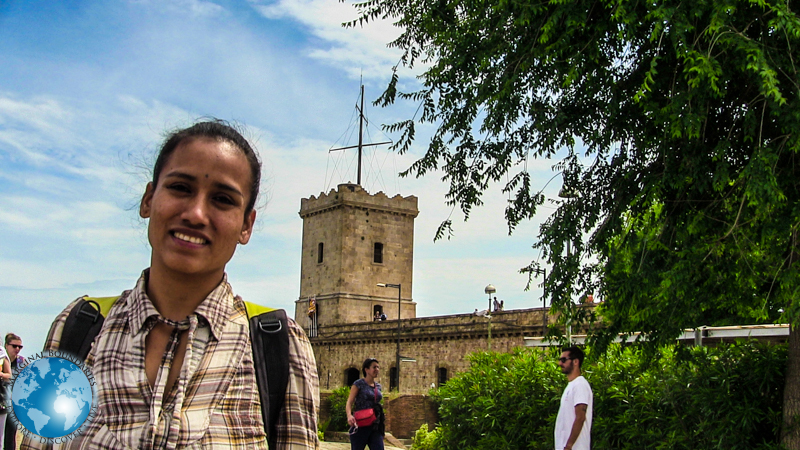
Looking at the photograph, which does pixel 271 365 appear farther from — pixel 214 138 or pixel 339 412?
pixel 339 412

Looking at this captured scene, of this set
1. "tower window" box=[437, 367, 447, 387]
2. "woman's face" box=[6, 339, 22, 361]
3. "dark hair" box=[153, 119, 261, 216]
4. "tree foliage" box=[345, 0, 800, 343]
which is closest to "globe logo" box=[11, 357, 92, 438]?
"dark hair" box=[153, 119, 261, 216]

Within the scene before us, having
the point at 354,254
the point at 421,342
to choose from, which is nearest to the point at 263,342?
the point at 421,342

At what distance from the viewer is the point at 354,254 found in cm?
5466

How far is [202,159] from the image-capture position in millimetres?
1897

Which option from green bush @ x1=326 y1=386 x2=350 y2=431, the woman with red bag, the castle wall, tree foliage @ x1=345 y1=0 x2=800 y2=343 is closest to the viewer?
tree foliage @ x1=345 y1=0 x2=800 y2=343

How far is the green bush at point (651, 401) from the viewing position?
823 cm

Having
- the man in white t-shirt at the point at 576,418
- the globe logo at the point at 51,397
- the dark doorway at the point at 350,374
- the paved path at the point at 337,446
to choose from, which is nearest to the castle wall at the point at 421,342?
the dark doorway at the point at 350,374

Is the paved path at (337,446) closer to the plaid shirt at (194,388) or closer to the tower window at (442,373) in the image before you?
the plaid shirt at (194,388)

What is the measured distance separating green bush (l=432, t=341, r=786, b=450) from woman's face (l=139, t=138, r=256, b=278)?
7263 mm

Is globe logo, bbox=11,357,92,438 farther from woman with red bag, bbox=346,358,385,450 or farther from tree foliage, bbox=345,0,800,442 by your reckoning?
woman with red bag, bbox=346,358,385,450

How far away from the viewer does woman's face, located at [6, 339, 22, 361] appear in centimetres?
900

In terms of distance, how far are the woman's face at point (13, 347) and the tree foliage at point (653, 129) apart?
535 centimetres

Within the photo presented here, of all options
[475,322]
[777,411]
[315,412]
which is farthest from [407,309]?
[315,412]

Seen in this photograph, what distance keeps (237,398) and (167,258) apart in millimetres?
344
